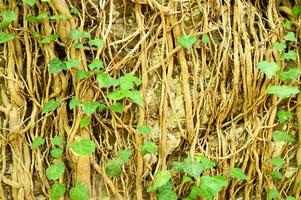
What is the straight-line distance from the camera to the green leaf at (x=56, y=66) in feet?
5.15

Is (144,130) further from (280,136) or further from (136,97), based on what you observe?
(280,136)

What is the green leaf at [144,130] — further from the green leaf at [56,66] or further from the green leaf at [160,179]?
the green leaf at [56,66]

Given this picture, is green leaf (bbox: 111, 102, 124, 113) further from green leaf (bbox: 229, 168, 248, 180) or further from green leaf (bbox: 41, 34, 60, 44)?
green leaf (bbox: 229, 168, 248, 180)

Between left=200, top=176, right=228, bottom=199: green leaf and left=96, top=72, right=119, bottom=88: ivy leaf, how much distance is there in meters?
0.56

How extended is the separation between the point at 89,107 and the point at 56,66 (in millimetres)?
218

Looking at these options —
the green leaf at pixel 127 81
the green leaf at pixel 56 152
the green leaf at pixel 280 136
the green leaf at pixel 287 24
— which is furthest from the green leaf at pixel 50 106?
the green leaf at pixel 287 24

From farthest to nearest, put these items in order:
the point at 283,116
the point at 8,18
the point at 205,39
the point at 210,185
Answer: the point at 283,116, the point at 205,39, the point at 210,185, the point at 8,18

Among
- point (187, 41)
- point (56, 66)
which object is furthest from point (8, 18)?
point (187, 41)

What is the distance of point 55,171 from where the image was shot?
157 centimetres

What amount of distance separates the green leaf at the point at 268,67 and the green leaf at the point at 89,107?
745 mm

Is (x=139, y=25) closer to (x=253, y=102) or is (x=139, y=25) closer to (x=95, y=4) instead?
(x=95, y=4)

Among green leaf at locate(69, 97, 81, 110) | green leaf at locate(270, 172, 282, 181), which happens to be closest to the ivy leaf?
green leaf at locate(69, 97, 81, 110)

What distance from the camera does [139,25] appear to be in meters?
1.70

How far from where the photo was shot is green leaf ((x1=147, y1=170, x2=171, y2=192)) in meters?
1.63
